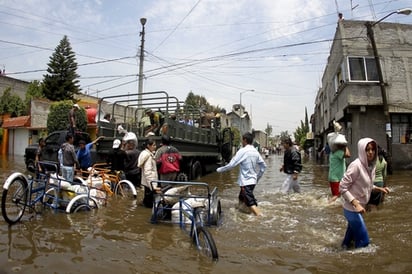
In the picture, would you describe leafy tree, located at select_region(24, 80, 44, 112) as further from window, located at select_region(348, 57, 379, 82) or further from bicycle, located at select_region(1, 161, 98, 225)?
bicycle, located at select_region(1, 161, 98, 225)

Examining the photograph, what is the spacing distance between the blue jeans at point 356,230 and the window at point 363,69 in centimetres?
1437

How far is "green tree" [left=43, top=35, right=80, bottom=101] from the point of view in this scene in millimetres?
38719

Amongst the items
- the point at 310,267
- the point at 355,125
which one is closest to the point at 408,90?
the point at 355,125

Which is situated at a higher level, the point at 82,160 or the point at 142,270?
the point at 82,160

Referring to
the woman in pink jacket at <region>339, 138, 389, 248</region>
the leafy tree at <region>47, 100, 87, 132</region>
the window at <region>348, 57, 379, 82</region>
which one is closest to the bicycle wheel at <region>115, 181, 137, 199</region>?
the woman in pink jacket at <region>339, 138, 389, 248</region>

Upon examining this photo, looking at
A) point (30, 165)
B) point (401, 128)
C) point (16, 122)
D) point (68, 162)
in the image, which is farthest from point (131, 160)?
point (16, 122)

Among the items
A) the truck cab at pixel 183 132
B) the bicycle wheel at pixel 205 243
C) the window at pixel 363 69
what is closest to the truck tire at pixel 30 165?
the truck cab at pixel 183 132

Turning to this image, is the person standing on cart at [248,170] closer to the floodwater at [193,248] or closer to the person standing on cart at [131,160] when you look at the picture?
the floodwater at [193,248]

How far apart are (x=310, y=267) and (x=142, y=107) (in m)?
9.78

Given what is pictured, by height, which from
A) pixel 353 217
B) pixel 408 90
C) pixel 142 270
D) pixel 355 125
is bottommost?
pixel 142 270

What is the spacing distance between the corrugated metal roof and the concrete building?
21.8 m

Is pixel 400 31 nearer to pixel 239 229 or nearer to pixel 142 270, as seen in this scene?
pixel 239 229

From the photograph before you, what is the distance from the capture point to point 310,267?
14.7ft

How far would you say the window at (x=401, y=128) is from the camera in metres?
18.7
